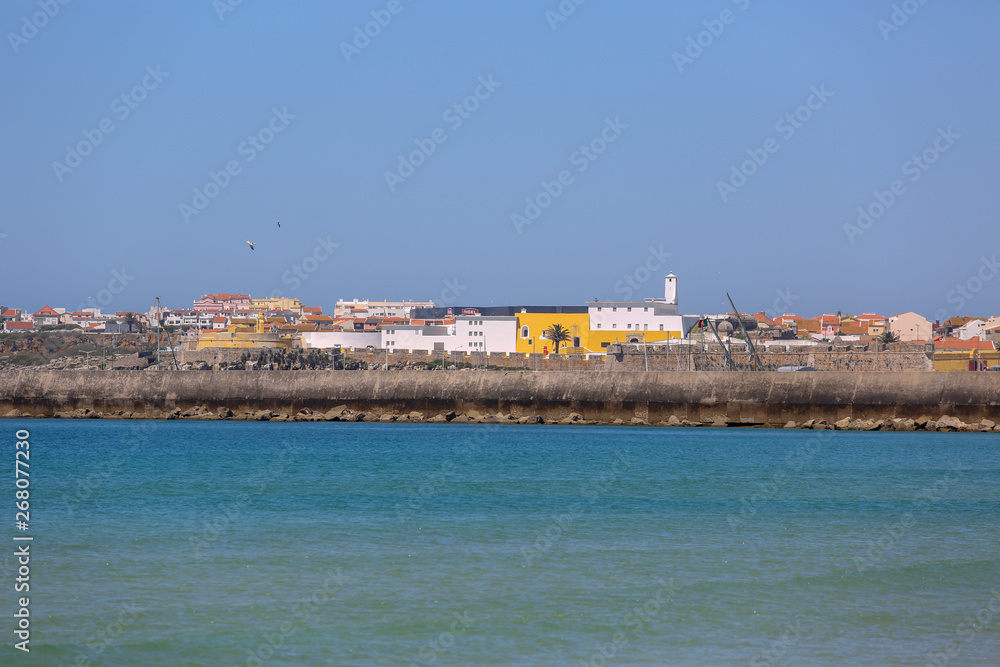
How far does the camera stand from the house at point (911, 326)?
7425 centimetres

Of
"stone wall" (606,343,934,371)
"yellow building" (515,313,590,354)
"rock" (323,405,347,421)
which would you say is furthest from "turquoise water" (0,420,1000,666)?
"yellow building" (515,313,590,354)

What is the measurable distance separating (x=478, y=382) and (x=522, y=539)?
793 inches

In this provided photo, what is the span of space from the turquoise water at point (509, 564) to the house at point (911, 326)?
2271 inches

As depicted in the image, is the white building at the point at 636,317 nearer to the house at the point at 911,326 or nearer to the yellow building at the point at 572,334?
the yellow building at the point at 572,334

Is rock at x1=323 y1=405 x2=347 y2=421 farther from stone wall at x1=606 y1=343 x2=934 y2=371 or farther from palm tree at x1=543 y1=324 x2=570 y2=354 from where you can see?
palm tree at x1=543 y1=324 x2=570 y2=354

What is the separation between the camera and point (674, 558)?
10.3 meters

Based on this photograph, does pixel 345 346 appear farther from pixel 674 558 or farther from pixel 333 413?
pixel 674 558

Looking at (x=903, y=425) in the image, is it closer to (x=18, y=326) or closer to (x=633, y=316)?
(x=633, y=316)

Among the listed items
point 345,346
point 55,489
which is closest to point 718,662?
point 55,489

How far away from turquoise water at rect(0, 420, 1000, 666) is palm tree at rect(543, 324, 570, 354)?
43695 mm

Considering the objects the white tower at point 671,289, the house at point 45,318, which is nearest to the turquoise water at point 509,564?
the white tower at point 671,289

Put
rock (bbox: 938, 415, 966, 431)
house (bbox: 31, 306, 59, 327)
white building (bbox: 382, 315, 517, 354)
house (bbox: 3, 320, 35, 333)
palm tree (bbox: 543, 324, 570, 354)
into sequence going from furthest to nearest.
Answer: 1. house (bbox: 31, 306, 59, 327)
2. house (bbox: 3, 320, 35, 333)
3. white building (bbox: 382, 315, 517, 354)
4. palm tree (bbox: 543, 324, 570, 354)
5. rock (bbox: 938, 415, 966, 431)

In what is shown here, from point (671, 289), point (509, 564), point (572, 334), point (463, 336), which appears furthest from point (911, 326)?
point (509, 564)

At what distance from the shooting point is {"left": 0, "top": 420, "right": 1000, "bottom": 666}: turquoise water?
7.25m
